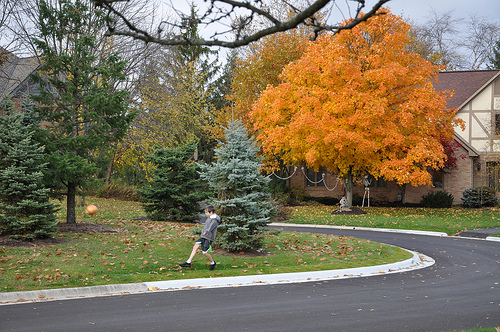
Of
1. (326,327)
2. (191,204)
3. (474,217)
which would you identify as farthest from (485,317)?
(474,217)

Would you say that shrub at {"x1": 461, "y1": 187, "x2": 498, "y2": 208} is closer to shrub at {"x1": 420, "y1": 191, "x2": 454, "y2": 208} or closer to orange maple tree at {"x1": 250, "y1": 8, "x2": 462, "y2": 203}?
shrub at {"x1": 420, "y1": 191, "x2": 454, "y2": 208}

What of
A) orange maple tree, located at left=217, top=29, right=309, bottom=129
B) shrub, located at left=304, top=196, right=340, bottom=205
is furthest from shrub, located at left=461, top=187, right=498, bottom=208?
orange maple tree, located at left=217, top=29, right=309, bottom=129

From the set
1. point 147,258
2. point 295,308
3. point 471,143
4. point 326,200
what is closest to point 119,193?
point 326,200

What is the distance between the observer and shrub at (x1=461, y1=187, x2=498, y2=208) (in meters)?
30.1

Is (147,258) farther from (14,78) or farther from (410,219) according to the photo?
(14,78)

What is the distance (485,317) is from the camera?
24.2 feet

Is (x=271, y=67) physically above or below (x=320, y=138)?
above

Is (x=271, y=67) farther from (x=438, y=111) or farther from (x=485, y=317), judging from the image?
(x=485, y=317)

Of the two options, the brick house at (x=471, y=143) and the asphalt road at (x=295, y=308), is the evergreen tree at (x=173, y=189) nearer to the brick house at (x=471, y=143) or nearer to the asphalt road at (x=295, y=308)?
the asphalt road at (x=295, y=308)

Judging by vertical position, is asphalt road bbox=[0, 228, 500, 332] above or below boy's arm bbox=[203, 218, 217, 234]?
below

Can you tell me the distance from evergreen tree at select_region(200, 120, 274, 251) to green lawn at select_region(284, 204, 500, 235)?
35.7ft

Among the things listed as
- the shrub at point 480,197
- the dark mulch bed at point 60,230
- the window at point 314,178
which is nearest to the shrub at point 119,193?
the window at point 314,178

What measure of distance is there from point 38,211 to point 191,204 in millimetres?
8886

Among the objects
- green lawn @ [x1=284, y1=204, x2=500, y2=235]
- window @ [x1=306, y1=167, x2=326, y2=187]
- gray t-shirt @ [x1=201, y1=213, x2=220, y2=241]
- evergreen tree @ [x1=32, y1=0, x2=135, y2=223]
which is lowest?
green lawn @ [x1=284, y1=204, x2=500, y2=235]
